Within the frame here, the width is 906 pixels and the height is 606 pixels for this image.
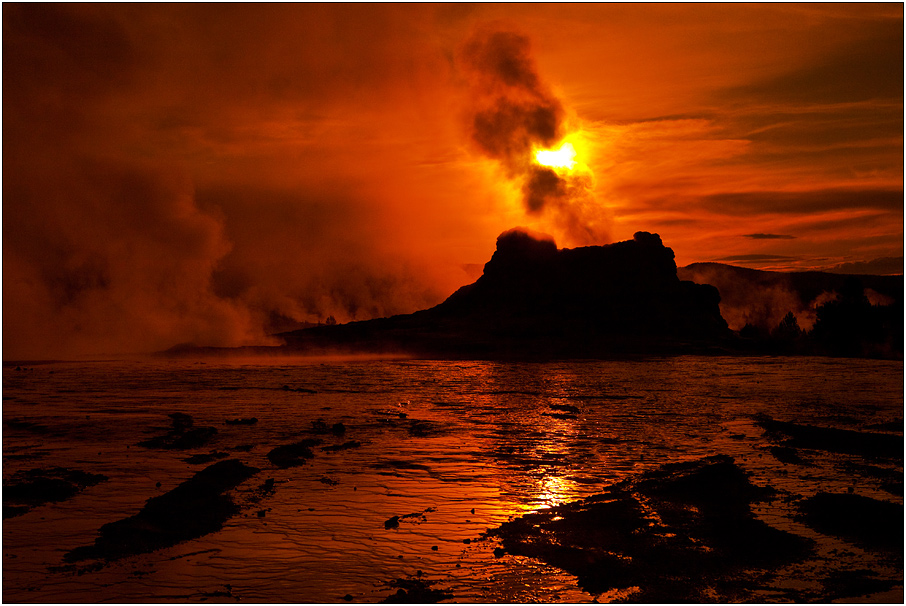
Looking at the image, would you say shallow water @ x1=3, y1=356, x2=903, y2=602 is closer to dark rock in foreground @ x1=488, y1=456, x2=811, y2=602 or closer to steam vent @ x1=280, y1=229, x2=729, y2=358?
dark rock in foreground @ x1=488, y1=456, x2=811, y2=602

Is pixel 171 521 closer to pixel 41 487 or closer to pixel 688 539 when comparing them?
pixel 41 487

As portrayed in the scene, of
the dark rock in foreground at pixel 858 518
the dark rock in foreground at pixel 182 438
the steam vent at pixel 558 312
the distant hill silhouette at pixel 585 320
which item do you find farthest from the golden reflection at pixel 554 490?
the steam vent at pixel 558 312

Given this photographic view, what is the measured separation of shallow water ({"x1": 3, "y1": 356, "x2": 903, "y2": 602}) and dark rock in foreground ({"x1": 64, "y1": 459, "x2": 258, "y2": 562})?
304 mm

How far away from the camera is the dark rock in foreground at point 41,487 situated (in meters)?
13.8

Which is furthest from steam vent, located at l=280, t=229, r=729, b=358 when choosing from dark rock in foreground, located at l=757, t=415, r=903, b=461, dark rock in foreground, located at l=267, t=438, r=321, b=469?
dark rock in foreground, located at l=267, t=438, r=321, b=469

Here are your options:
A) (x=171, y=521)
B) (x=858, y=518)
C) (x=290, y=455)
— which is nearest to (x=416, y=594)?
(x=171, y=521)

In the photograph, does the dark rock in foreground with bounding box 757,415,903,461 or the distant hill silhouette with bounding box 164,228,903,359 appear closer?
the dark rock in foreground with bounding box 757,415,903,461

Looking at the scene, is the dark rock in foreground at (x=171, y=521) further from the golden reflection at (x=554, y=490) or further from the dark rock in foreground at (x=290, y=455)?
the golden reflection at (x=554, y=490)

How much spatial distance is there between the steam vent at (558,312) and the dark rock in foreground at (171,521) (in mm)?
74545

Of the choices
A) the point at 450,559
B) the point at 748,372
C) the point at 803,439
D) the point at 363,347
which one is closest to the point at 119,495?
the point at 450,559

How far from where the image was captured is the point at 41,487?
14.9 meters

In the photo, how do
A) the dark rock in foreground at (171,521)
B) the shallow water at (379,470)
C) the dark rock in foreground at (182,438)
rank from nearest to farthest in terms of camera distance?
the shallow water at (379,470) → the dark rock in foreground at (171,521) → the dark rock in foreground at (182,438)

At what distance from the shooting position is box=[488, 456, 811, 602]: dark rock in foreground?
10.2 m

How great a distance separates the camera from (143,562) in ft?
35.8
